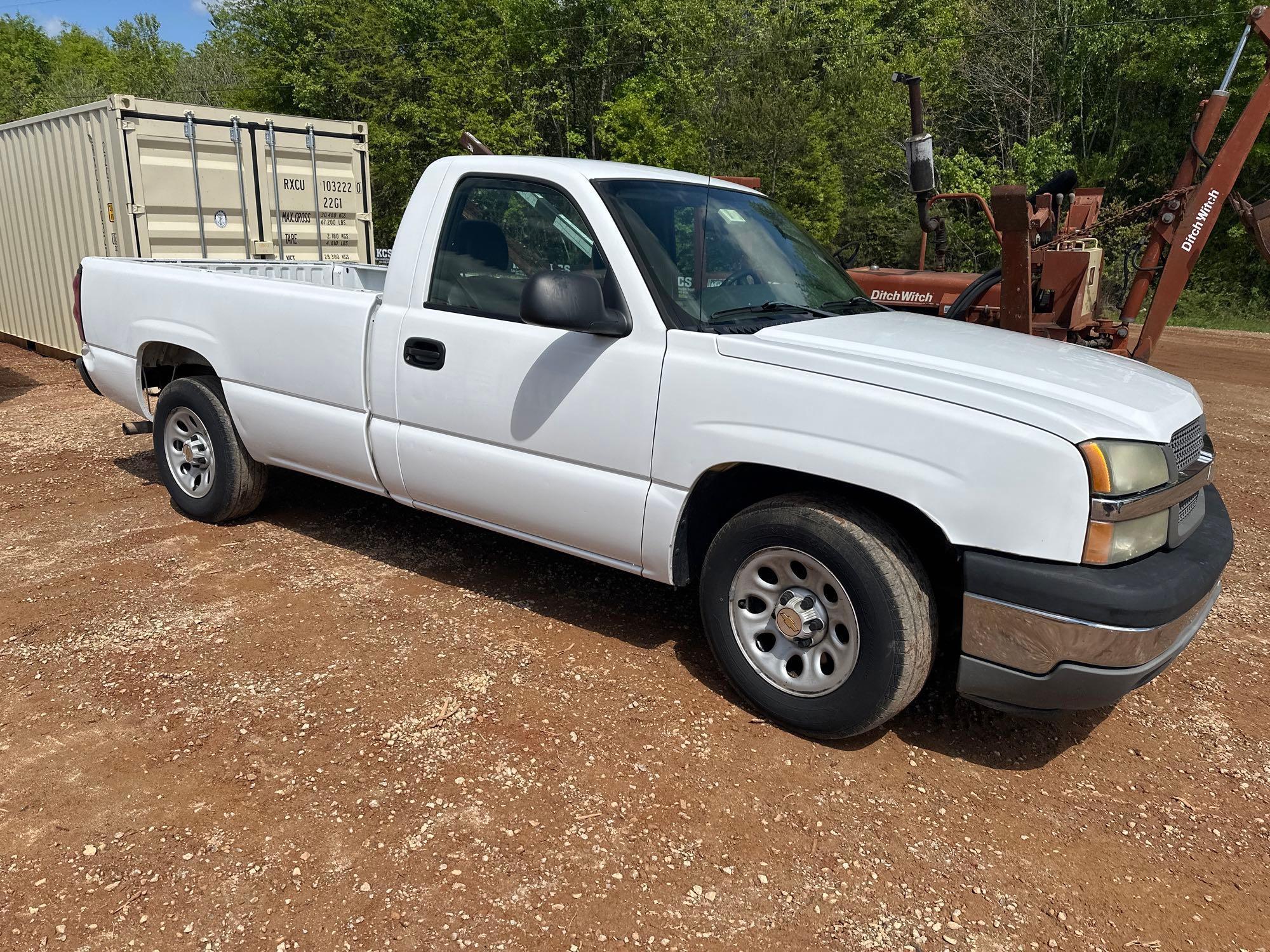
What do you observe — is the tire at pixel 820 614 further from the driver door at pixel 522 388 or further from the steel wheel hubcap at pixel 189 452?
the steel wheel hubcap at pixel 189 452

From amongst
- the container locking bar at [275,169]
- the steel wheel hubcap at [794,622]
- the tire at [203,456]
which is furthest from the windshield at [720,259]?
the container locking bar at [275,169]

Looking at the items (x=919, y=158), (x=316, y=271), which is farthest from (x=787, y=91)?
(x=316, y=271)

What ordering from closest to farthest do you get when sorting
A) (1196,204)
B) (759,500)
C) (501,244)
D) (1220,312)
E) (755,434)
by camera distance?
(755,434)
(759,500)
(501,244)
(1196,204)
(1220,312)

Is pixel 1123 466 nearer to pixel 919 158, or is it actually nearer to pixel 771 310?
pixel 771 310

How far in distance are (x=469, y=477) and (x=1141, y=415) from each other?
2.59 meters

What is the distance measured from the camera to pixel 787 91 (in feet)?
89.8

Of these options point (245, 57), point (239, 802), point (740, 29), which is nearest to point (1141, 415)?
point (239, 802)

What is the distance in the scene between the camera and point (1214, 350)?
53.1ft

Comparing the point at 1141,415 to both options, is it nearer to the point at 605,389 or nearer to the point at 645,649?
the point at 605,389

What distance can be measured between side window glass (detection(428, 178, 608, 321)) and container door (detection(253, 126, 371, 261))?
6789 mm

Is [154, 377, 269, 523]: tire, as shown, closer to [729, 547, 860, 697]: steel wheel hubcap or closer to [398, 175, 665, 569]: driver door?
[398, 175, 665, 569]: driver door

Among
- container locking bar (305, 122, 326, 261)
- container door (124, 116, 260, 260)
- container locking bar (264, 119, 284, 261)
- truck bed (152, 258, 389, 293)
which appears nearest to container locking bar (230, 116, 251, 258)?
container door (124, 116, 260, 260)

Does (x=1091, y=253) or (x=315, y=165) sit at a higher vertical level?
(x=315, y=165)

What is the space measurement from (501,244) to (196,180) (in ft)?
24.2
